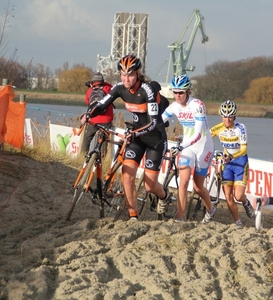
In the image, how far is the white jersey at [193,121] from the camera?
371 inches

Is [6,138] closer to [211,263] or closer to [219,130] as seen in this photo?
[219,130]

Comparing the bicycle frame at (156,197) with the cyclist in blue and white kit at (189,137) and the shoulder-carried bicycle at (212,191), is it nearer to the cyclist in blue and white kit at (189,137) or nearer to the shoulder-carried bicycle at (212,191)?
the cyclist in blue and white kit at (189,137)

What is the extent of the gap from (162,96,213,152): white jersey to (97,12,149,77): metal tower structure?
8539 cm

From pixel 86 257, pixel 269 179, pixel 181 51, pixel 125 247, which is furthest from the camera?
pixel 181 51

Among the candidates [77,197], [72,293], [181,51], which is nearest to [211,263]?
[72,293]

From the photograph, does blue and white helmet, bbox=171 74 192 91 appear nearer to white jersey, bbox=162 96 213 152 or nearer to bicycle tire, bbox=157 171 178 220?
white jersey, bbox=162 96 213 152

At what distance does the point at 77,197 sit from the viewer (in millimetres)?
8844

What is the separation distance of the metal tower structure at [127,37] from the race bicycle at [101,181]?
3387 inches

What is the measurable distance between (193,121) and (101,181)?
1.59 m

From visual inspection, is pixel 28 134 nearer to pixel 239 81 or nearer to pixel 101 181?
pixel 101 181

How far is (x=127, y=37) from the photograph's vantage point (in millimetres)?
101000

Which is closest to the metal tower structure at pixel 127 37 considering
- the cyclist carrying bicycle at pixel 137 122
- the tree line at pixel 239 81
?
the tree line at pixel 239 81

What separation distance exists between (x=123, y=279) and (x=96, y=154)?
325 cm

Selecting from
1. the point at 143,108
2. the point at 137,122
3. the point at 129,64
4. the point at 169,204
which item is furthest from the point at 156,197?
the point at 129,64
